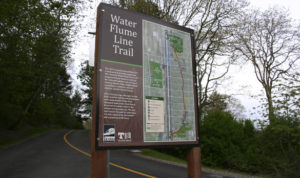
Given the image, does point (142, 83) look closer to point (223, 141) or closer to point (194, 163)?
point (194, 163)

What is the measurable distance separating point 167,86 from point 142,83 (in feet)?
1.41

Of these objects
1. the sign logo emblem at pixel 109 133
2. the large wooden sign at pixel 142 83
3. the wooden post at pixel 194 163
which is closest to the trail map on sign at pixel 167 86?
the large wooden sign at pixel 142 83

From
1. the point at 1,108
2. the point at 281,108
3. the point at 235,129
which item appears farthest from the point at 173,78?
the point at 1,108

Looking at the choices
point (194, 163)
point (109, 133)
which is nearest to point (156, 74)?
point (109, 133)

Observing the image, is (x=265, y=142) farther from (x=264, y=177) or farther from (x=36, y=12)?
(x=36, y=12)

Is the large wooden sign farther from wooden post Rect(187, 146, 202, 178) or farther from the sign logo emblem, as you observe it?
wooden post Rect(187, 146, 202, 178)

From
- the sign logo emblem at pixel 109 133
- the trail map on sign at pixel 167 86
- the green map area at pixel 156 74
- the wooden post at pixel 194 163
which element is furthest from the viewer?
the wooden post at pixel 194 163

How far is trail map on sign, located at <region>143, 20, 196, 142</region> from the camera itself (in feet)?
9.97

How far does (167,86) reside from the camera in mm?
3258

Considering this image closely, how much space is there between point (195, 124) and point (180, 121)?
311 mm

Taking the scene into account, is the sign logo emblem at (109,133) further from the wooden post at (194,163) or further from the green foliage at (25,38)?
the green foliage at (25,38)

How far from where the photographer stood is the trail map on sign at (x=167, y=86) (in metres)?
3.04

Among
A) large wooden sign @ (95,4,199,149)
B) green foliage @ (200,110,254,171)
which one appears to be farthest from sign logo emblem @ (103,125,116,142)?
green foliage @ (200,110,254,171)

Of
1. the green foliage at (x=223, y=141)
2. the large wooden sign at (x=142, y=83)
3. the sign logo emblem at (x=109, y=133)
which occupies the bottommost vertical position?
the green foliage at (x=223, y=141)
